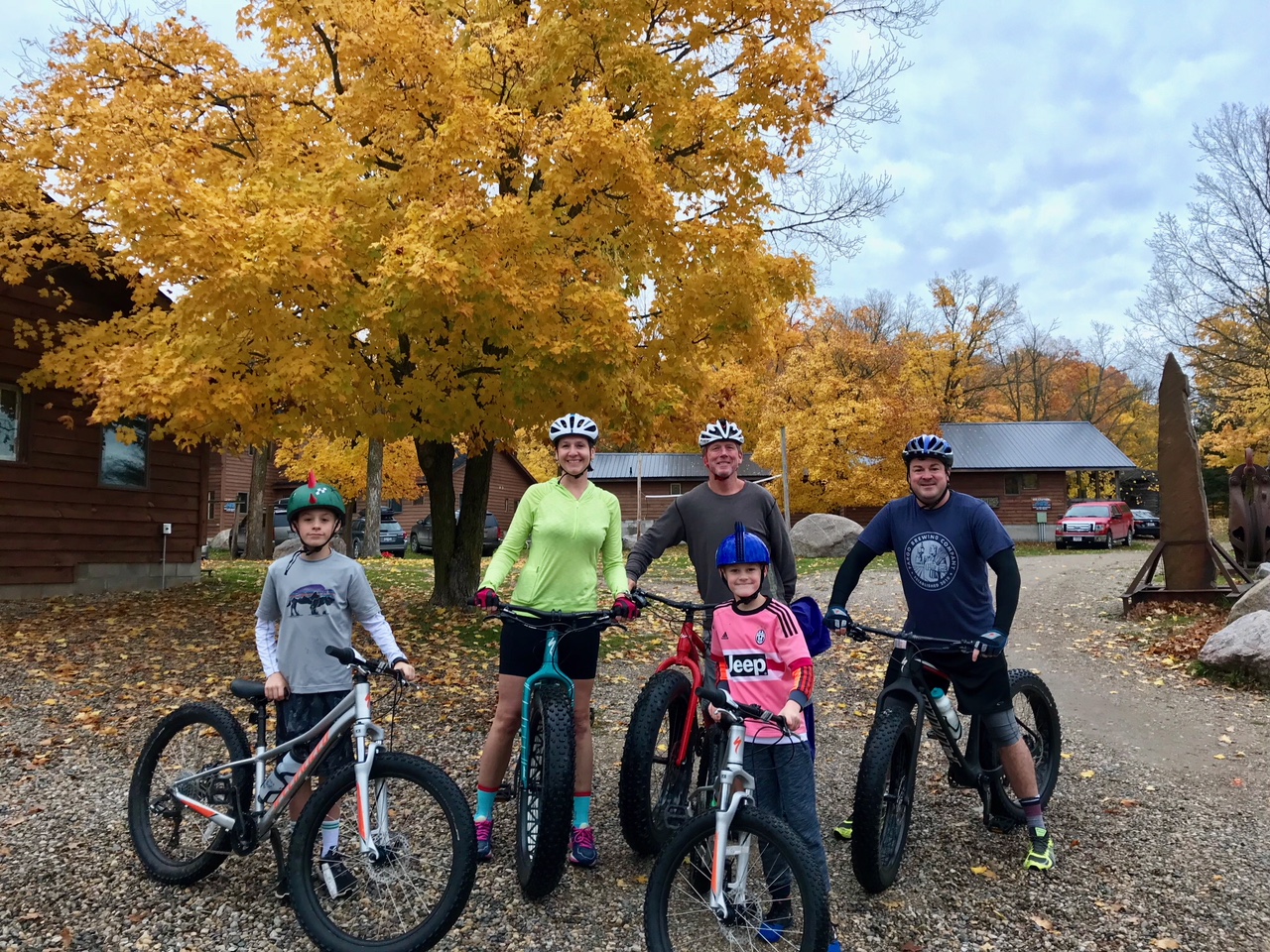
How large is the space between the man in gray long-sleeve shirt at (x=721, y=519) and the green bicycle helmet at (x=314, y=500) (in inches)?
53.8

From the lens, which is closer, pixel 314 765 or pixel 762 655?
pixel 762 655

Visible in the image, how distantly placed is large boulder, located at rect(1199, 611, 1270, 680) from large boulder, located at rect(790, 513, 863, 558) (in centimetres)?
1524

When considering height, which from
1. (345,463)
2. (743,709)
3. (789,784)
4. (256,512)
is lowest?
(789,784)

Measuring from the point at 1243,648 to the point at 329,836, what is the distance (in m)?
8.12

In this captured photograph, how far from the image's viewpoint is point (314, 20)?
8.24 meters

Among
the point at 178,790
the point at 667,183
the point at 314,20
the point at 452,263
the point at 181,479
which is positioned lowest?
the point at 178,790

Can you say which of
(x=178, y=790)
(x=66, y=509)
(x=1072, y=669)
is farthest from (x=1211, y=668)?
(x=66, y=509)

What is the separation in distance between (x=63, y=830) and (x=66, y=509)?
920 cm

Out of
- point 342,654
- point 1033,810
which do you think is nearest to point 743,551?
point 342,654

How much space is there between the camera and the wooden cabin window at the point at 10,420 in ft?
36.3

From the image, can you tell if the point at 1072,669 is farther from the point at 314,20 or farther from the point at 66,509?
the point at 66,509

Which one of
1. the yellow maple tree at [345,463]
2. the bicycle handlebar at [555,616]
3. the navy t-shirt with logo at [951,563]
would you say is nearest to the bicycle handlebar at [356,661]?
the bicycle handlebar at [555,616]

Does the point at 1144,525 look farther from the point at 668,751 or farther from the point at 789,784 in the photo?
the point at 789,784

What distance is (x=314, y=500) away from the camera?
3.44 meters
